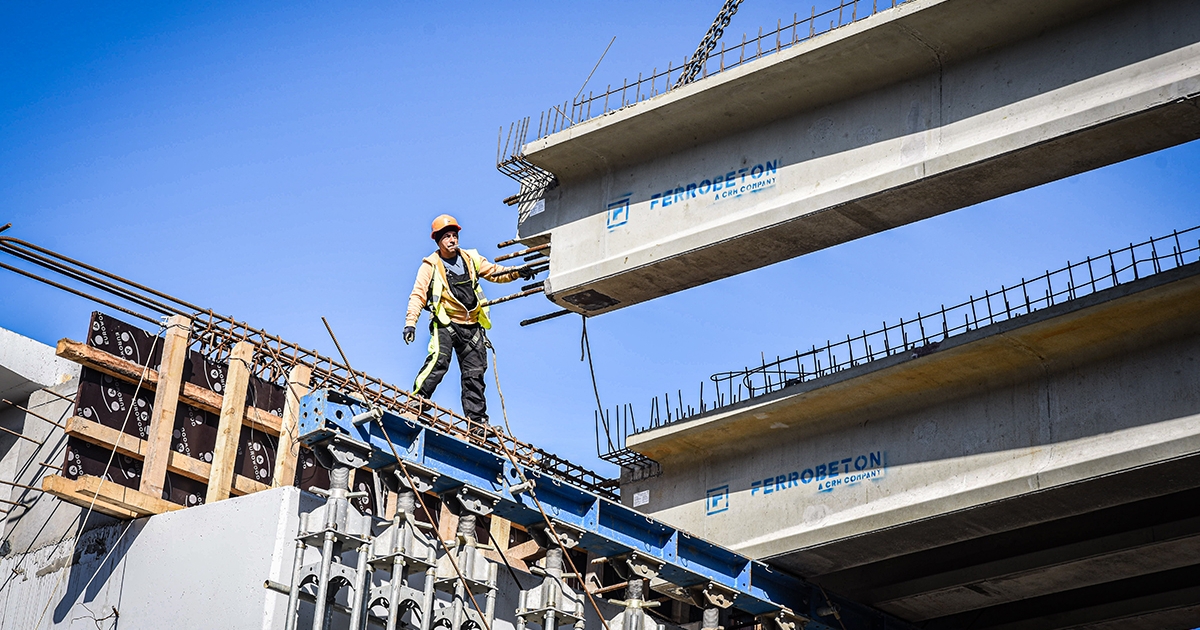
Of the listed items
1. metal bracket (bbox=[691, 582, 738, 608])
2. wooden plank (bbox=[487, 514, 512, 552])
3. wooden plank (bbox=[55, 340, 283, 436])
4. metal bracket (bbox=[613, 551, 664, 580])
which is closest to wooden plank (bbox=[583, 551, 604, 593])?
metal bracket (bbox=[613, 551, 664, 580])

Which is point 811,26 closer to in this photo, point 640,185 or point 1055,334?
point 640,185

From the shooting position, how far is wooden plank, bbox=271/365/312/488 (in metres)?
16.3

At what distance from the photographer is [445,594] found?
15.3m

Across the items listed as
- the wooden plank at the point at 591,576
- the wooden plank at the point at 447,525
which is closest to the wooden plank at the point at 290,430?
the wooden plank at the point at 447,525

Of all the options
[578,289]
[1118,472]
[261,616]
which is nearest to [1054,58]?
[1118,472]

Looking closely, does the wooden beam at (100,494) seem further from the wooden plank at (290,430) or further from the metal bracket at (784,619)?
the metal bracket at (784,619)

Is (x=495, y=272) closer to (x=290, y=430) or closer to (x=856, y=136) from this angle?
(x=290, y=430)

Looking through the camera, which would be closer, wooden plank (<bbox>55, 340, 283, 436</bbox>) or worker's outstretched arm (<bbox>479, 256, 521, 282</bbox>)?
wooden plank (<bbox>55, 340, 283, 436</bbox>)

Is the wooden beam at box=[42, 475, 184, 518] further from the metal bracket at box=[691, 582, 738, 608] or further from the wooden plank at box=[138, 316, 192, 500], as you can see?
the metal bracket at box=[691, 582, 738, 608]

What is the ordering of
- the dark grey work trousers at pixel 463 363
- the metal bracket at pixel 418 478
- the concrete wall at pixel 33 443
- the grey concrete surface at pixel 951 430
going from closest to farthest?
the metal bracket at pixel 418 478 < the grey concrete surface at pixel 951 430 < the concrete wall at pixel 33 443 < the dark grey work trousers at pixel 463 363

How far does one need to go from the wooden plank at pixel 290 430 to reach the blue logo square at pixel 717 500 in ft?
17.8

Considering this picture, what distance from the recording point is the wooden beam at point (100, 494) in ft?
48.8

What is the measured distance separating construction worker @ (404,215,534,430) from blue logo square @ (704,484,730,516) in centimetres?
345

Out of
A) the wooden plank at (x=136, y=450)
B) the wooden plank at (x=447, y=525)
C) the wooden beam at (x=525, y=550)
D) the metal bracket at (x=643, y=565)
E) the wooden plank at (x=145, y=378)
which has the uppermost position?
the wooden plank at (x=145, y=378)
